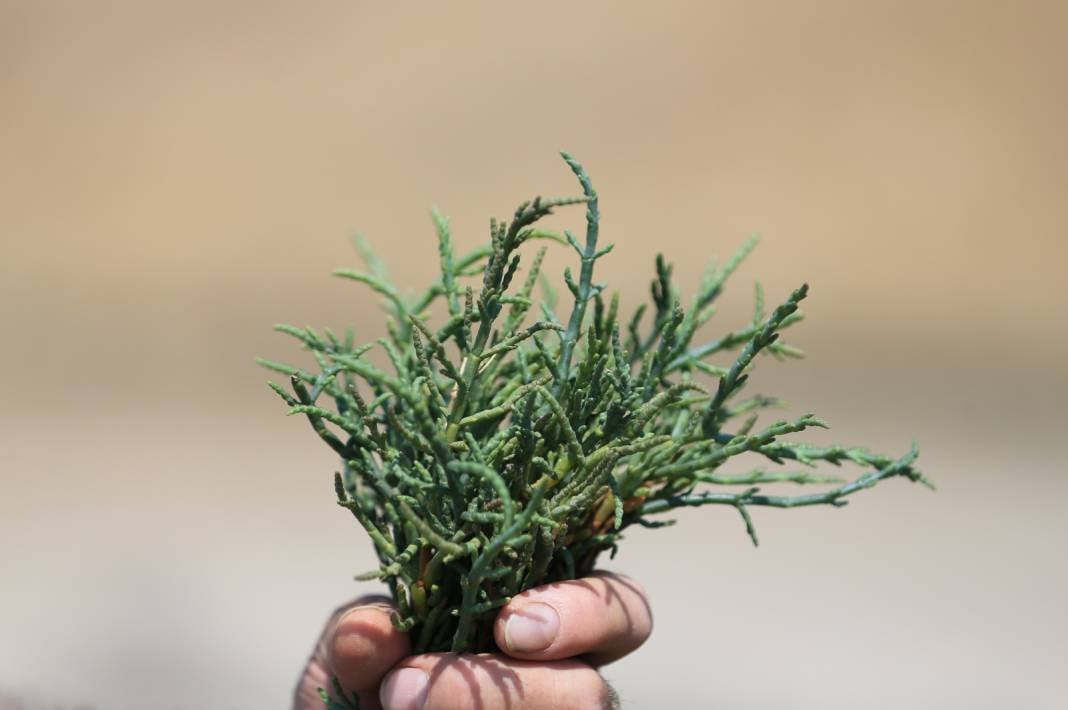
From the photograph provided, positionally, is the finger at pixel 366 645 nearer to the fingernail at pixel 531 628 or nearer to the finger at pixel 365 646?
the finger at pixel 365 646

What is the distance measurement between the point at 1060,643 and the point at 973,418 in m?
2.05

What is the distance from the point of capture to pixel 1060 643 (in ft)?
11.9

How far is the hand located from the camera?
2.77ft

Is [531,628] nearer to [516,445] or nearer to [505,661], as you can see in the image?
[505,661]

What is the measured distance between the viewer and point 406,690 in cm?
85

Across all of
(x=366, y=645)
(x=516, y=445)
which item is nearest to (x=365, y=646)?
(x=366, y=645)

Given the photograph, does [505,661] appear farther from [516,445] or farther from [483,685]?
[516,445]

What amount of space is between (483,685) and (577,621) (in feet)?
0.35

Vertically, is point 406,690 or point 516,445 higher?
point 516,445

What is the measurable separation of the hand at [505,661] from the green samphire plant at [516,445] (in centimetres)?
2

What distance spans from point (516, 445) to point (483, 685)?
209 mm

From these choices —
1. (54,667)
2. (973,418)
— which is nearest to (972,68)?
(973,418)

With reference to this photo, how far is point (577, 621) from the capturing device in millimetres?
906

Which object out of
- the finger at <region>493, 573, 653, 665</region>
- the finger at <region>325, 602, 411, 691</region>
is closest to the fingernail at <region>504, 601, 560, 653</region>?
the finger at <region>493, 573, 653, 665</region>
